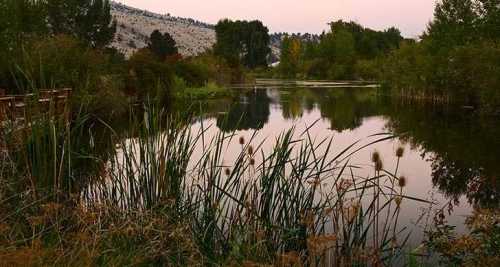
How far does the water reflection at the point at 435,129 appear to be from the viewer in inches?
454

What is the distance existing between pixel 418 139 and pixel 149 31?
105823 mm

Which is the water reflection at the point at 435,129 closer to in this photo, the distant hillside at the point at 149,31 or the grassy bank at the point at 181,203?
the grassy bank at the point at 181,203

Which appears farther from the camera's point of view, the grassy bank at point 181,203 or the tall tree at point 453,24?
the tall tree at point 453,24

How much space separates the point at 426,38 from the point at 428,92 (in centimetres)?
583

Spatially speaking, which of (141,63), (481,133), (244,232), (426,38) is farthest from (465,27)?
(244,232)

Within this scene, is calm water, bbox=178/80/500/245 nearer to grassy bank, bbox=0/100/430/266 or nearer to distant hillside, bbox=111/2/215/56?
grassy bank, bbox=0/100/430/266

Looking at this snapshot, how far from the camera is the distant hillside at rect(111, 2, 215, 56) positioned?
10188 cm

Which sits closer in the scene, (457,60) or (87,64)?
(87,64)

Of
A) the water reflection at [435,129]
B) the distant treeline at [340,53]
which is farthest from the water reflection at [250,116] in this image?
the distant treeline at [340,53]

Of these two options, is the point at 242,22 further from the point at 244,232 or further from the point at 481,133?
the point at 244,232

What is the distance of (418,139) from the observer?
19156mm

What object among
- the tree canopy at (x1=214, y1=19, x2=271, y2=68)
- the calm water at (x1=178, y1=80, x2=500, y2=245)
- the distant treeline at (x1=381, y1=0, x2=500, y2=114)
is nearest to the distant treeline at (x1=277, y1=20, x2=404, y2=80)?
the tree canopy at (x1=214, y1=19, x2=271, y2=68)

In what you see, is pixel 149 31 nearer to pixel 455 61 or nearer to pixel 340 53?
pixel 340 53

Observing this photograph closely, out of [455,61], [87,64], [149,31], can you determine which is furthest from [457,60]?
[149,31]
